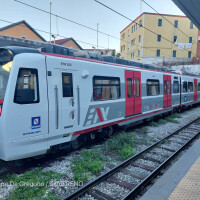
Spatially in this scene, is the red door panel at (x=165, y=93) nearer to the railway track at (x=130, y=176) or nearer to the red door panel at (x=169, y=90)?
the red door panel at (x=169, y=90)

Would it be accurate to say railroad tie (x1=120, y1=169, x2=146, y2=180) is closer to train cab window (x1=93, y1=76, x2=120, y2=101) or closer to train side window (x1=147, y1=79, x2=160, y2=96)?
train cab window (x1=93, y1=76, x2=120, y2=101)

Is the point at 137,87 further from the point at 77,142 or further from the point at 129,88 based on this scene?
the point at 77,142

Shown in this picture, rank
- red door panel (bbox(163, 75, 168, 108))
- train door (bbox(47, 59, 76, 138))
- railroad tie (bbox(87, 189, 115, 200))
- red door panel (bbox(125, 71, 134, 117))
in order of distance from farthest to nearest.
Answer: red door panel (bbox(163, 75, 168, 108)), red door panel (bbox(125, 71, 134, 117)), train door (bbox(47, 59, 76, 138)), railroad tie (bbox(87, 189, 115, 200))

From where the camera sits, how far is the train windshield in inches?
176

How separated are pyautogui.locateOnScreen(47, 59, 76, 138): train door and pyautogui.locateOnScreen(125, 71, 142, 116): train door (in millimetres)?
3172

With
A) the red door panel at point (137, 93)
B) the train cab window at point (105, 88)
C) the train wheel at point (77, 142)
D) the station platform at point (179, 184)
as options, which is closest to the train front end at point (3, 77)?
the train wheel at point (77, 142)

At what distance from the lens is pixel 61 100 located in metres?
5.36

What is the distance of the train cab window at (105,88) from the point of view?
262 inches

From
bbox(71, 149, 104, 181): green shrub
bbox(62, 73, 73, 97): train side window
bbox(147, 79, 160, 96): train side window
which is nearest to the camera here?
bbox(71, 149, 104, 181): green shrub

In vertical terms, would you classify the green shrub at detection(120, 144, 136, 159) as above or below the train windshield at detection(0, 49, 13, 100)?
below

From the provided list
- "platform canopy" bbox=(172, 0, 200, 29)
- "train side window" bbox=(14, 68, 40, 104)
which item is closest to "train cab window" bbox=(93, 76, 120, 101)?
"train side window" bbox=(14, 68, 40, 104)

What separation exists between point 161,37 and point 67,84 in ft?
126

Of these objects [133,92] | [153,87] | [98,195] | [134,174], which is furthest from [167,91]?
[98,195]

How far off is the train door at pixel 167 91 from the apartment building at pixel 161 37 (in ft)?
88.5
